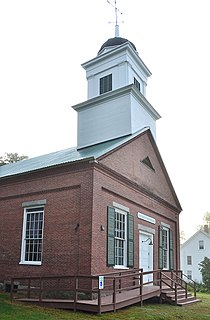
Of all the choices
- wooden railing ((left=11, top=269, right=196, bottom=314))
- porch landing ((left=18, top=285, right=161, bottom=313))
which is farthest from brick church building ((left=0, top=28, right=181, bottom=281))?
porch landing ((left=18, top=285, right=161, bottom=313))

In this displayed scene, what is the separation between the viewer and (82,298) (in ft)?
43.4

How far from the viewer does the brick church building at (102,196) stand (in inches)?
568

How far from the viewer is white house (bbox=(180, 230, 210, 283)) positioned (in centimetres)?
4925

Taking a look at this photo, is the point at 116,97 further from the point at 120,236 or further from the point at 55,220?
the point at 55,220

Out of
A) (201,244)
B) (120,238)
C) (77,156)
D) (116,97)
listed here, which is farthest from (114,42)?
(201,244)

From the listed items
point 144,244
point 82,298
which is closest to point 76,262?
point 82,298

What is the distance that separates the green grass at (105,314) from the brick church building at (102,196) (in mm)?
2216

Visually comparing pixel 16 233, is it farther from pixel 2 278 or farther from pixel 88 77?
pixel 88 77

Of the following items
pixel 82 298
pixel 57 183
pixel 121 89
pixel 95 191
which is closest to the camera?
pixel 82 298

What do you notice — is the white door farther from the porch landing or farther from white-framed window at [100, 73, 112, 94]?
white-framed window at [100, 73, 112, 94]

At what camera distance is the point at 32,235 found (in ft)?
53.1

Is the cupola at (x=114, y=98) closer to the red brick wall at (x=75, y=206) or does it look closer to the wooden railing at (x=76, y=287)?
the red brick wall at (x=75, y=206)

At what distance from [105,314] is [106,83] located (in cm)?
1383

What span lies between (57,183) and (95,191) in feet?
6.77
